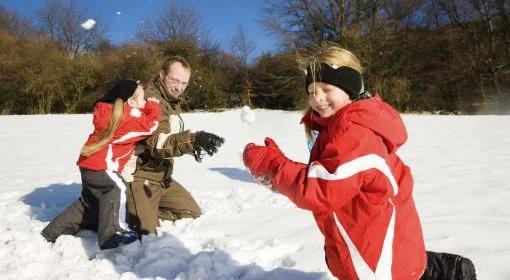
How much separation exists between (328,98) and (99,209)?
2.08 meters

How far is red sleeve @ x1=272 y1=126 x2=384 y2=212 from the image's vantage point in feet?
5.32

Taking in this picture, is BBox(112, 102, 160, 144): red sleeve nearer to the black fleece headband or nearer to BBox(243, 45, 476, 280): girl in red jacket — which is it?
BBox(243, 45, 476, 280): girl in red jacket

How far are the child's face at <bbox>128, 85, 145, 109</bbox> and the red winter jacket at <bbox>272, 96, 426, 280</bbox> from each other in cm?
191

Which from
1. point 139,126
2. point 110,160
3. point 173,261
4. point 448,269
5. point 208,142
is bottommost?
point 173,261

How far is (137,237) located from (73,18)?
2359 centimetres

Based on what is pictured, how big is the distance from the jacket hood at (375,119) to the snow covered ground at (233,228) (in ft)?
3.75

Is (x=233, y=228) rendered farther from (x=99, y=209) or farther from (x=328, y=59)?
(x=328, y=59)

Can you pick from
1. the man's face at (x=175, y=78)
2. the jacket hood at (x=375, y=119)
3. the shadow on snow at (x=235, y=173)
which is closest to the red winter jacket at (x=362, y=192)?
the jacket hood at (x=375, y=119)

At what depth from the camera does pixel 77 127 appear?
41.8ft

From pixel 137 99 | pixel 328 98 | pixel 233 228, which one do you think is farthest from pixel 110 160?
pixel 328 98

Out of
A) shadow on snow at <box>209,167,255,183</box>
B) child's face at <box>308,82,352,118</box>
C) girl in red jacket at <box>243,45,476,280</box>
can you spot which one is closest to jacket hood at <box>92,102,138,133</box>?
girl in red jacket at <box>243,45,476,280</box>

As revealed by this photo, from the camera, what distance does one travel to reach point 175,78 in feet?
12.2

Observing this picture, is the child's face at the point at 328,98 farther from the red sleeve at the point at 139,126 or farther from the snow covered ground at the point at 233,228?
the red sleeve at the point at 139,126

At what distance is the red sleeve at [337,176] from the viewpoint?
162 centimetres
